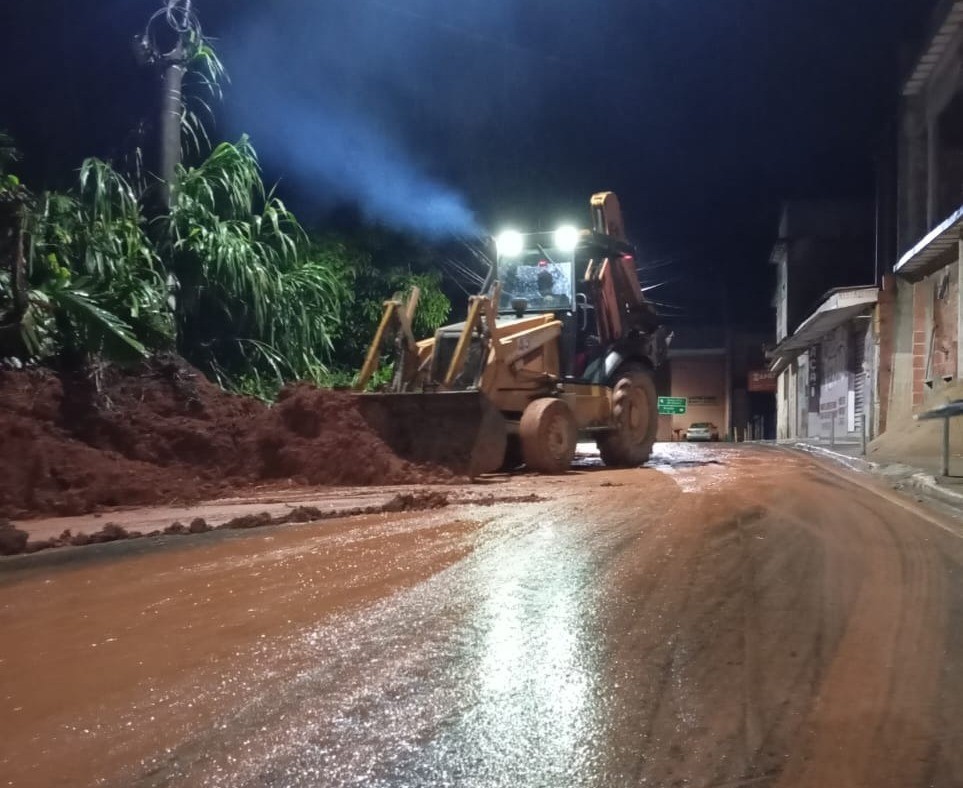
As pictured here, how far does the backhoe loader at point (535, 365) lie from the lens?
11.9 meters

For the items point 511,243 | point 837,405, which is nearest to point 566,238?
point 511,243

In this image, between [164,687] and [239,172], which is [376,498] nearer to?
[164,687]

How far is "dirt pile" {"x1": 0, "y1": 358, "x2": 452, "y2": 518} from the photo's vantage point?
9.74m

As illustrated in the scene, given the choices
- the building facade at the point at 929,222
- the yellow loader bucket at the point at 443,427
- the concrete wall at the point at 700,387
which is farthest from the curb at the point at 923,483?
the concrete wall at the point at 700,387

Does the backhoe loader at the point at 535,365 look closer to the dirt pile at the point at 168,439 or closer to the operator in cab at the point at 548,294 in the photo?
the operator in cab at the point at 548,294

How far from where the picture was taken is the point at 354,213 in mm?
21297

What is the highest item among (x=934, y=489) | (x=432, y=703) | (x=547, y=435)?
(x=547, y=435)

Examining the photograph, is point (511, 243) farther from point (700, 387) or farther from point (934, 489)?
point (700, 387)

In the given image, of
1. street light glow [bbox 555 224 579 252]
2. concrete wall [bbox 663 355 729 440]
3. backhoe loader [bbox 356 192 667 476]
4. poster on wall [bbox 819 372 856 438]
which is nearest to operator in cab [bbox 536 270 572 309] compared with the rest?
backhoe loader [bbox 356 192 667 476]

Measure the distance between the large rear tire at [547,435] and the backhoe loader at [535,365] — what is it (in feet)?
0.05

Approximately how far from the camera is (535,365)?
1349 cm

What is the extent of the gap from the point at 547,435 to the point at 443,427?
1.66 meters

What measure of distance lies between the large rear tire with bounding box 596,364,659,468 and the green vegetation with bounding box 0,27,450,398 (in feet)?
17.4

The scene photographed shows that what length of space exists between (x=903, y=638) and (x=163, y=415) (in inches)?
380
